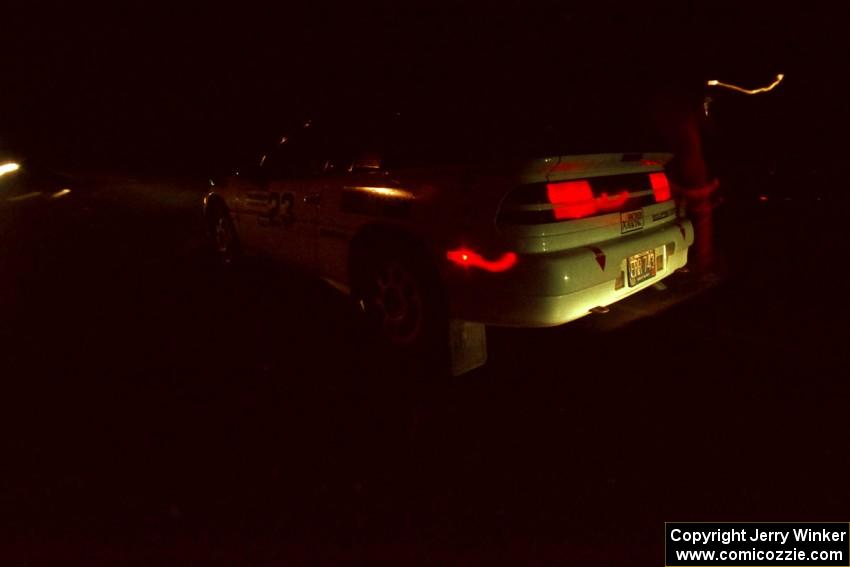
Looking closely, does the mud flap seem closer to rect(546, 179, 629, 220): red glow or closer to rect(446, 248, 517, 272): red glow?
rect(446, 248, 517, 272): red glow

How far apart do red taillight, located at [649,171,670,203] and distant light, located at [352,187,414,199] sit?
Answer: 1.57 m

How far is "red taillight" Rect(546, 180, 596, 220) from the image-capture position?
2.95 meters

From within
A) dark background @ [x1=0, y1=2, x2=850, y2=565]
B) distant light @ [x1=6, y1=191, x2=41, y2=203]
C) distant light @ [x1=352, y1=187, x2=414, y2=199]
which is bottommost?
dark background @ [x1=0, y1=2, x2=850, y2=565]

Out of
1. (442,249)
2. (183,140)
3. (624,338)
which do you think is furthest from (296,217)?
(183,140)

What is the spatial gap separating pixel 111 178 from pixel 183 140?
7951 mm

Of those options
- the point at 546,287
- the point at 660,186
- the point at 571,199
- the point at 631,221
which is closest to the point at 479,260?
the point at 546,287

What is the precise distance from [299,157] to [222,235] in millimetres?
1984

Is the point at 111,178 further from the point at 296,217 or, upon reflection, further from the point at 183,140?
the point at 296,217

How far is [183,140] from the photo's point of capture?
2275 cm

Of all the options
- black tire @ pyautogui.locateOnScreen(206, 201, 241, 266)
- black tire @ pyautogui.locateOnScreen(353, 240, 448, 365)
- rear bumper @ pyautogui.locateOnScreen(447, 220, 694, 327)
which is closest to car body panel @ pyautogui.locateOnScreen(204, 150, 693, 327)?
rear bumper @ pyautogui.locateOnScreen(447, 220, 694, 327)

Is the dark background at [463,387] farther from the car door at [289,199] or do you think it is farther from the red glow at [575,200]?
the red glow at [575,200]

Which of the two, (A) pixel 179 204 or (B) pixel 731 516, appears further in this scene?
(A) pixel 179 204

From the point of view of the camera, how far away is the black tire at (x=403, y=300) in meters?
3.36

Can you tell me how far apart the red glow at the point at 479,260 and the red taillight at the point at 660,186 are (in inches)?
53.2
